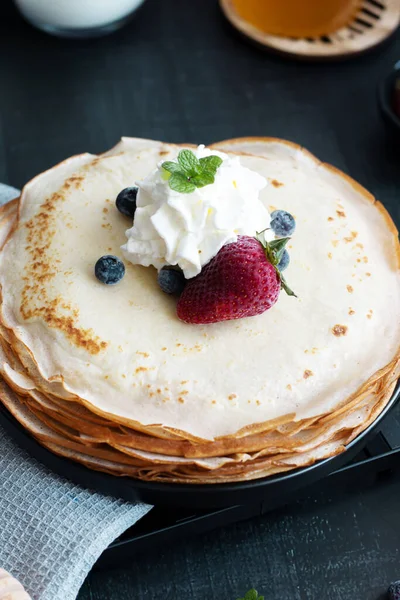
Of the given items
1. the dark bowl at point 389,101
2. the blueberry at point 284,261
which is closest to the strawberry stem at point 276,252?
the blueberry at point 284,261

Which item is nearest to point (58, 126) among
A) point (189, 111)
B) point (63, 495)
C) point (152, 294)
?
point (189, 111)

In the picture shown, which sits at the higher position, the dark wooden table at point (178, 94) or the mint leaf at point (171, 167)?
the mint leaf at point (171, 167)

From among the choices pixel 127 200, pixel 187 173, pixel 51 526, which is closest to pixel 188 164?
pixel 187 173

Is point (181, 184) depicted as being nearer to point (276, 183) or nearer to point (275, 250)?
point (275, 250)

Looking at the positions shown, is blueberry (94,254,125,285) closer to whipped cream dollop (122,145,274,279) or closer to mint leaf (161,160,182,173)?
whipped cream dollop (122,145,274,279)

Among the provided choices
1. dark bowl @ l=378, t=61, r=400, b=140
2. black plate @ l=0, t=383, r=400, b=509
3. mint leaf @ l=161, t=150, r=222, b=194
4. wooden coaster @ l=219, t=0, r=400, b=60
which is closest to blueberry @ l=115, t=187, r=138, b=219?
mint leaf @ l=161, t=150, r=222, b=194

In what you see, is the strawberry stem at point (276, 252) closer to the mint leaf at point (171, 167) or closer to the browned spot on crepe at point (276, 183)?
the mint leaf at point (171, 167)

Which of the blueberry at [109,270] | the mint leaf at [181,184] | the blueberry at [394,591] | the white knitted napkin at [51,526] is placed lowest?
the blueberry at [394,591]
